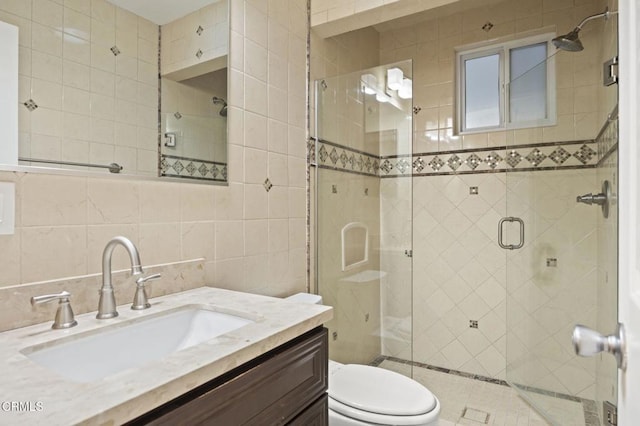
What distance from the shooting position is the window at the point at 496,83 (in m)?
2.38

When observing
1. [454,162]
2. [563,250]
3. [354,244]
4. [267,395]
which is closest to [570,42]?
[454,162]

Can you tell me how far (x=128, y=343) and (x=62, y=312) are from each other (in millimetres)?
183

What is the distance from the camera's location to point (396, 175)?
226cm

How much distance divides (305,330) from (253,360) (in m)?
0.19

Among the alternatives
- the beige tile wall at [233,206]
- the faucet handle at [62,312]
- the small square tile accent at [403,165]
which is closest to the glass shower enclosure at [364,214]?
the small square tile accent at [403,165]

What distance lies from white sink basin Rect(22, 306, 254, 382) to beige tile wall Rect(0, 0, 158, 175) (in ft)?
1.68

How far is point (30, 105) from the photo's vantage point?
0.98 meters

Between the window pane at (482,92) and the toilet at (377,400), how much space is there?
6.46ft

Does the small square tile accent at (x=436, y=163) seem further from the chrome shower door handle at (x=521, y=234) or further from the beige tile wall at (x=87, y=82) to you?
the beige tile wall at (x=87, y=82)

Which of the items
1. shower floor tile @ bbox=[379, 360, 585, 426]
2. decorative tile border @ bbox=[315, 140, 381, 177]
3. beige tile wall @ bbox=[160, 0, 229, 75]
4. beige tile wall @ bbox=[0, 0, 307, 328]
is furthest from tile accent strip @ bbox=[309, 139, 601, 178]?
shower floor tile @ bbox=[379, 360, 585, 426]

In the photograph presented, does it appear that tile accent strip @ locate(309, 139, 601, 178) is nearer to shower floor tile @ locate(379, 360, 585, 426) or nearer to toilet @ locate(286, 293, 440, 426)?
toilet @ locate(286, 293, 440, 426)

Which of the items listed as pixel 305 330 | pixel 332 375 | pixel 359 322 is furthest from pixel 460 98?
pixel 305 330

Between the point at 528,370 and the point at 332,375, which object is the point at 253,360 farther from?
the point at 528,370

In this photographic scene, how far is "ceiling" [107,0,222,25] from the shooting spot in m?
1.26
